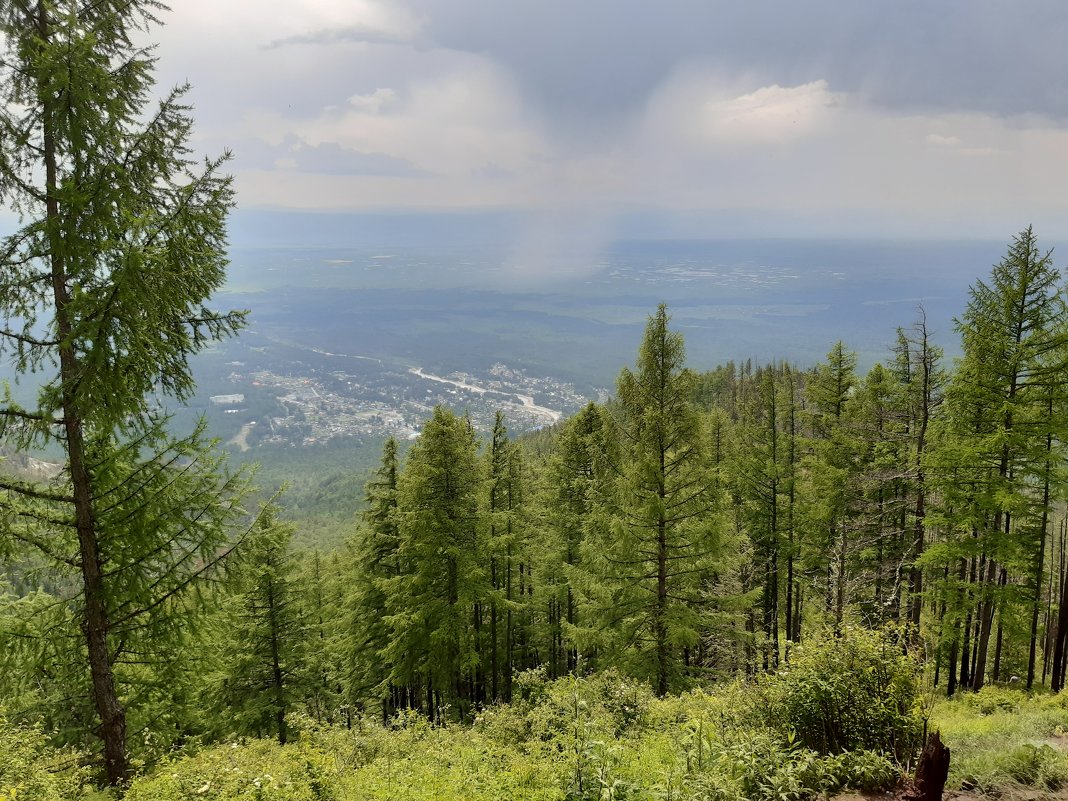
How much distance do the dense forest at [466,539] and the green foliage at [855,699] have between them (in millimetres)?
31

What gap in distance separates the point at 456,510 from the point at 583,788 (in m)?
9.91

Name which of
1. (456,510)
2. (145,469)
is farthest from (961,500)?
(145,469)

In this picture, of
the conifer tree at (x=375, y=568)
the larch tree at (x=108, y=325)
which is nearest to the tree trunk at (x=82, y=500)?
the larch tree at (x=108, y=325)

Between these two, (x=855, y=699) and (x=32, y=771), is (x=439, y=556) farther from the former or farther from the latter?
(x=855, y=699)

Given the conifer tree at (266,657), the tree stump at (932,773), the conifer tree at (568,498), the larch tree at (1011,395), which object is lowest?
the conifer tree at (266,657)

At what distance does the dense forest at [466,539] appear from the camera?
5.72 meters

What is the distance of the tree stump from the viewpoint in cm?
Answer: 506

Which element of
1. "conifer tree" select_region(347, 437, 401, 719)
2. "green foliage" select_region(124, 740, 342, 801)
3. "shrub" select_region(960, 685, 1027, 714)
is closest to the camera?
"green foliage" select_region(124, 740, 342, 801)

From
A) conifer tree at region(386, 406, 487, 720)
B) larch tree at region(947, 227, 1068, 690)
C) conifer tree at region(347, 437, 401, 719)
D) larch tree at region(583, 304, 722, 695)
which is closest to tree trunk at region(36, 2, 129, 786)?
conifer tree at region(386, 406, 487, 720)

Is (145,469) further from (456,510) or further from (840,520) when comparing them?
(840,520)

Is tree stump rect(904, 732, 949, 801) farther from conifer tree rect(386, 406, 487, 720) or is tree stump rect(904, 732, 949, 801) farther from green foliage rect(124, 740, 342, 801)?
conifer tree rect(386, 406, 487, 720)

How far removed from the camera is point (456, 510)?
50.5ft

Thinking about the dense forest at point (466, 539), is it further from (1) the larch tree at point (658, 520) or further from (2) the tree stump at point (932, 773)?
(2) the tree stump at point (932, 773)

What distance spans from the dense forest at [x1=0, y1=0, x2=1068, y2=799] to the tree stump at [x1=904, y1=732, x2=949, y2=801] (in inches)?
23.4
